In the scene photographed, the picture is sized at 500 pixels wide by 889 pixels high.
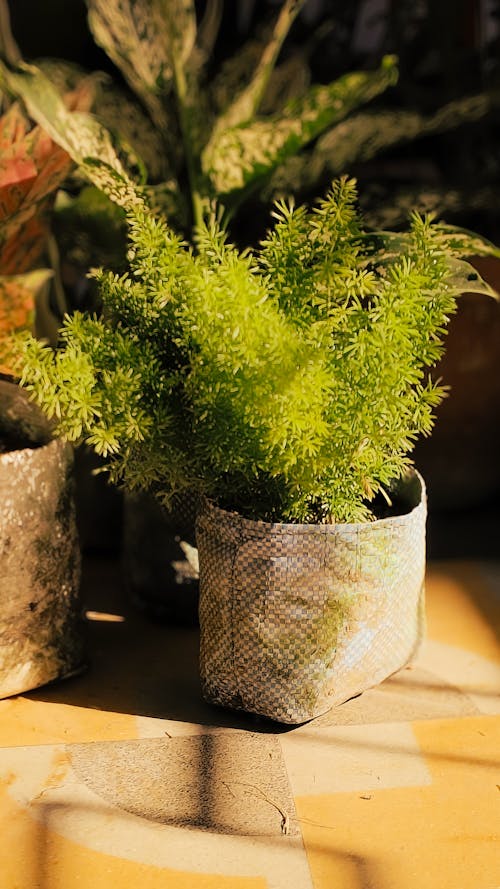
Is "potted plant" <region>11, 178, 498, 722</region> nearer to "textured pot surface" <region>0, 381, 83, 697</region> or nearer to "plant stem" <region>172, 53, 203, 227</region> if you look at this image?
"textured pot surface" <region>0, 381, 83, 697</region>

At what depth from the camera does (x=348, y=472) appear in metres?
0.95

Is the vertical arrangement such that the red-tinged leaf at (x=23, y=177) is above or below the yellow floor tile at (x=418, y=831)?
A: above

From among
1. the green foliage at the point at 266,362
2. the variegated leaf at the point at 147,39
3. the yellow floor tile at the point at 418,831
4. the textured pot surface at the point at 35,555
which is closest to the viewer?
the yellow floor tile at the point at 418,831

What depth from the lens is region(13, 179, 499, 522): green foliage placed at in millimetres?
872

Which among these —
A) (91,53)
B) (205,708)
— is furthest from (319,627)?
(91,53)

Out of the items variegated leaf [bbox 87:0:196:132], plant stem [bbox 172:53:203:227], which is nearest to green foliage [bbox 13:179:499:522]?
plant stem [bbox 172:53:203:227]

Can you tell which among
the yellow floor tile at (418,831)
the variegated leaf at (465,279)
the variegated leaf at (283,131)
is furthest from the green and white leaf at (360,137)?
the yellow floor tile at (418,831)

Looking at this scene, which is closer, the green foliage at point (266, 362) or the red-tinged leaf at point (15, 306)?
the green foliage at point (266, 362)

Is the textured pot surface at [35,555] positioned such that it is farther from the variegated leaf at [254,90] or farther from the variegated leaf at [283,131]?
the variegated leaf at [254,90]

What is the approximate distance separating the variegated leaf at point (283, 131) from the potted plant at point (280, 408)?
0.23 meters

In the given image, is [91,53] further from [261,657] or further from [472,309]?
[261,657]

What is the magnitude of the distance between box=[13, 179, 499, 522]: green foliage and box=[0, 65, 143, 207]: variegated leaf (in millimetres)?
67

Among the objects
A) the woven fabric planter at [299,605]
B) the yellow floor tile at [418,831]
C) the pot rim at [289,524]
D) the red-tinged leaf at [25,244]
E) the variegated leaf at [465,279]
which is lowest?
the yellow floor tile at [418,831]

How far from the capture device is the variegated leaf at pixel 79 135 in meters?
0.99
